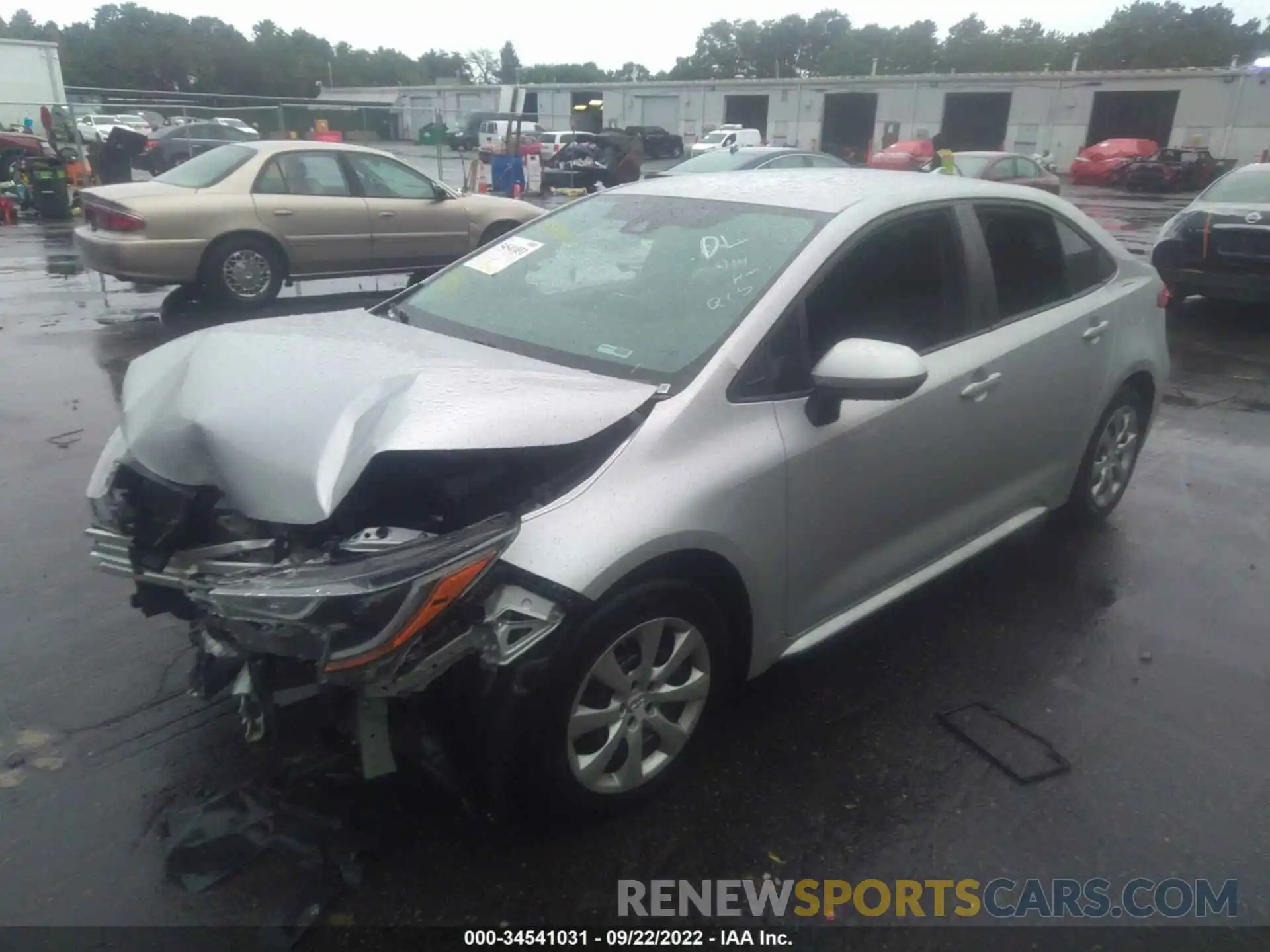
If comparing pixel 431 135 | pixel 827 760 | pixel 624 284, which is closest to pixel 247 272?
pixel 624 284

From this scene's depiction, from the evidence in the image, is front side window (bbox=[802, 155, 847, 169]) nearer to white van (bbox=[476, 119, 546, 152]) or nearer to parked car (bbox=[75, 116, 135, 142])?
white van (bbox=[476, 119, 546, 152])

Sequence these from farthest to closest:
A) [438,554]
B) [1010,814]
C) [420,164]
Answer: [420,164]
[1010,814]
[438,554]

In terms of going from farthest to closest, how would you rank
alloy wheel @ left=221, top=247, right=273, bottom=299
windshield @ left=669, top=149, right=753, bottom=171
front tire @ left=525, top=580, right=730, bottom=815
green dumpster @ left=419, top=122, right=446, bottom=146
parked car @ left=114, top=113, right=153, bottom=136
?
parked car @ left=114, top=113, right=153, bottom=136 → green dumpster @ left=419, top=122, right=446, bottom=146 → windshield @ left=669, top=149, right=753, bottom=171 → alloy wheel @ left=221, top=247, right=273, bottom=299 → front tire @ left=525, top=580, right=730, bottom=815

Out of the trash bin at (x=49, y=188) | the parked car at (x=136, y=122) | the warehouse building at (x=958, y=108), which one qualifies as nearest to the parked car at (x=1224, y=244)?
the trash bin at (x=49, y=188)

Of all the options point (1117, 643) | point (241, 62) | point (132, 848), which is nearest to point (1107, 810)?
point (1117, 643)

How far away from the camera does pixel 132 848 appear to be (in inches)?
103

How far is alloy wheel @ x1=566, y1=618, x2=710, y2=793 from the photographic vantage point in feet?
8.38

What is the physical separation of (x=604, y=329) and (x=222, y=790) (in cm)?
182

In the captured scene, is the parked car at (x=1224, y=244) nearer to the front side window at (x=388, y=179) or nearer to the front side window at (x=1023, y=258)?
the front side window at (x=1023, y=258)

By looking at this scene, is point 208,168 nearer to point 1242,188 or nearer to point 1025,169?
point 1242,188

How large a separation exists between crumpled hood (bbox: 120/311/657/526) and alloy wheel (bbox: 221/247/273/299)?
6789mm

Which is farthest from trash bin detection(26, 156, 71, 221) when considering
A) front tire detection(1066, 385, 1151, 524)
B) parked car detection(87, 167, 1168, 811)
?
front tire detection(1066, 385, 1151, 524)

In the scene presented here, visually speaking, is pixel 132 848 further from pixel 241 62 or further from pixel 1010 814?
pixel 241 62

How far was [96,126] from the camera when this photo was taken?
33250 mm
